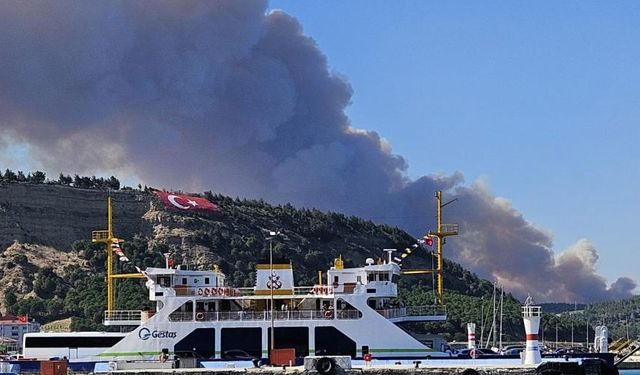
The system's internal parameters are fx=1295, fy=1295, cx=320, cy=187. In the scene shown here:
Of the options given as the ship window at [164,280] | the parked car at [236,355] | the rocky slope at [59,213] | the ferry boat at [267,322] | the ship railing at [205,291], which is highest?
the rocky slope at [59,213]

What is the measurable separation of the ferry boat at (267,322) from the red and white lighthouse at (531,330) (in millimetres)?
6566

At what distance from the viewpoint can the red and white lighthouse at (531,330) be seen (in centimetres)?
5447

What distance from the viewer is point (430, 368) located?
5116 cm

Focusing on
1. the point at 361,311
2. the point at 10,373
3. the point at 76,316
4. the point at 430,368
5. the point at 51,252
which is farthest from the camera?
the point at 51,252

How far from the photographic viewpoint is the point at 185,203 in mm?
169500

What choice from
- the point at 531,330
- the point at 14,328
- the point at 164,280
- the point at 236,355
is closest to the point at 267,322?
the point at 236,355

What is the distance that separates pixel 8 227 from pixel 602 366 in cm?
12083

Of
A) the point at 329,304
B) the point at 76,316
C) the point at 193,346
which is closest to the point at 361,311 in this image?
the point at 329,304

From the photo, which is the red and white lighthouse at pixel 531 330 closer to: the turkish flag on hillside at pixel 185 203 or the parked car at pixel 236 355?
the parked car at pixel 236 355

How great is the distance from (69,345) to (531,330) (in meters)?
23.3

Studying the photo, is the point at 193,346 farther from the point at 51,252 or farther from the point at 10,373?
the point at 51,252

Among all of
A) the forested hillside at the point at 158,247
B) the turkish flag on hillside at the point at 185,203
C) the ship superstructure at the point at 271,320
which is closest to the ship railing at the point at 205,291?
the ship superstructure at the point at 271,320

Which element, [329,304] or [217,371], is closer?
[217,371]

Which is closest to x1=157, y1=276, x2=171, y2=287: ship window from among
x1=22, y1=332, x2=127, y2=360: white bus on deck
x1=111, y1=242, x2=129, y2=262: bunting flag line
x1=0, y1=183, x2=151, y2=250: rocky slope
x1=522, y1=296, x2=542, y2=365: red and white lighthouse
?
x1=22, y1=332, x2=127, y2=360: white bus on deck
